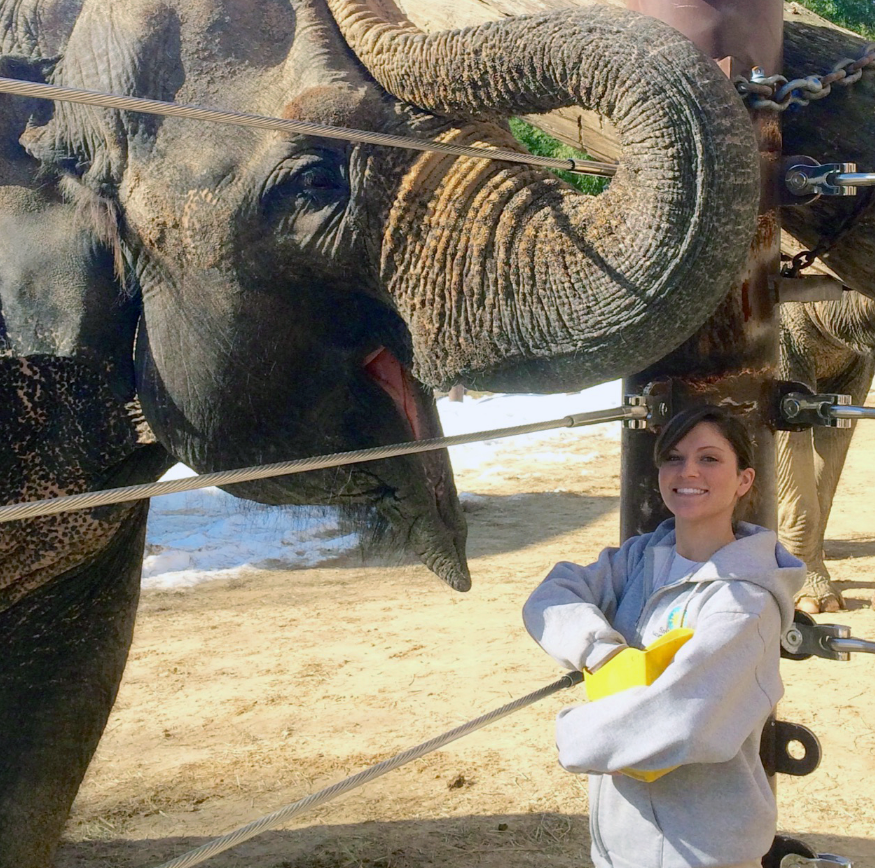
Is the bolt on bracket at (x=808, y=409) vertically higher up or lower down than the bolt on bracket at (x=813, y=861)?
higher up

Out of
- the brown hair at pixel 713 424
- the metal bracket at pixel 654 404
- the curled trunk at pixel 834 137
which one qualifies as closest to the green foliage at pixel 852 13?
the curled trunk at pixel 834 137

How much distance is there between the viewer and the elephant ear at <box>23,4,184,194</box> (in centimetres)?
180

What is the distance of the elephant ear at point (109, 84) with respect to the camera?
1801 millimetres

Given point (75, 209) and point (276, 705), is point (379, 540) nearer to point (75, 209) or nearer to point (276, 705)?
point (75, 209)

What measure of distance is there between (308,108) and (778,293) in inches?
31.2

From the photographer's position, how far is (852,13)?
13.9 metres

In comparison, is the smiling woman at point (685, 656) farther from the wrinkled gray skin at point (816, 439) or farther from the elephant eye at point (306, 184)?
the wrinkled gray skin at point (816, 439)

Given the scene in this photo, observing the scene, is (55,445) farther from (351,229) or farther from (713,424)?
(713,424)

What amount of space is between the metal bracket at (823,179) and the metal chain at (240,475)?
404mm

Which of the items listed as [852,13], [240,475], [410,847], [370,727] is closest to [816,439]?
[370,727]

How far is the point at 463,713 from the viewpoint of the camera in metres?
4.33

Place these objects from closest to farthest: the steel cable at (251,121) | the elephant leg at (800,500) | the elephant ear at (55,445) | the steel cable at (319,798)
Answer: the steel cable at (251,121) → the steel cable at (319,798) → the elephant ear at (55,445) → the elephant leg at (800,500)

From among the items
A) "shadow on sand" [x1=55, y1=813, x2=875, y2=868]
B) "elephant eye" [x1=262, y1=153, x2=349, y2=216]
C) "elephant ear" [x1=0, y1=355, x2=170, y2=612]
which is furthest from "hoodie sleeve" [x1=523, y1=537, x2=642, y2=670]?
"shadow on sand" [x1=55, y1=813, x2=875, y2=868]

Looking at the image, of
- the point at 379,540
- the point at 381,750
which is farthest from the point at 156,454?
the point at 381,750
